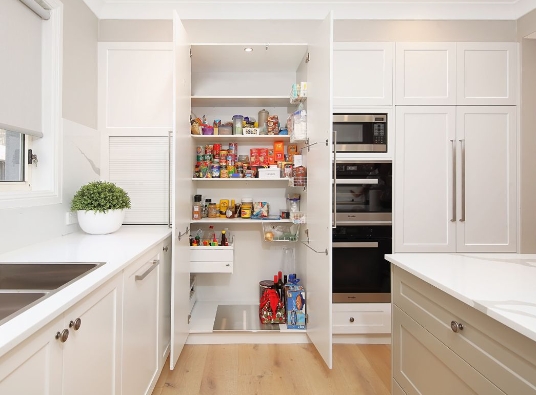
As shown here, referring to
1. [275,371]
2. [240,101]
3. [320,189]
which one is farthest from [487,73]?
[275,371]

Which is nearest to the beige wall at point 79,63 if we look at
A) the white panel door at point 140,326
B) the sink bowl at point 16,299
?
the white panel door at point 140,326

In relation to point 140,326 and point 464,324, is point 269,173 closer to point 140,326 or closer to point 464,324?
point 140,326

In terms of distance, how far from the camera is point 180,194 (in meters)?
1.99

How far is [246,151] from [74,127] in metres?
1.34

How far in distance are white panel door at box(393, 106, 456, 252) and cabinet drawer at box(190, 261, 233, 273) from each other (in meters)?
1.30

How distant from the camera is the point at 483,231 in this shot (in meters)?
2.38

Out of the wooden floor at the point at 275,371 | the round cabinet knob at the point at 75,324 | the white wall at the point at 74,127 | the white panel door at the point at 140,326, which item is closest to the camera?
the round cabinet knob at the point at 75,324

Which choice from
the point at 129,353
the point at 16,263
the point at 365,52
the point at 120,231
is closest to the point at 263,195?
the point at 120,231

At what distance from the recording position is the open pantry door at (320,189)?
6.06ft

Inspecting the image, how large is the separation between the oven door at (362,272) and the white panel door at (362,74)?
1072 millimetres

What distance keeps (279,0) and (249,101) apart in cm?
78

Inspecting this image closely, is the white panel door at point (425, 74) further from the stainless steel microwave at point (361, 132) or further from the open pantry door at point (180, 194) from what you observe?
the open pantry door at point (180, 194)

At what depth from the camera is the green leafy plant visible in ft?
5.99

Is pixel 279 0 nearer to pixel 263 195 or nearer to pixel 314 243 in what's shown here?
pixel 263 195
